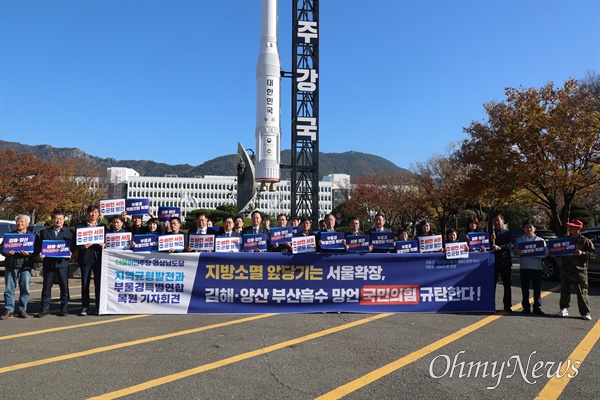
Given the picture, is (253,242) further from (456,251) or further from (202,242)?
(456,251)

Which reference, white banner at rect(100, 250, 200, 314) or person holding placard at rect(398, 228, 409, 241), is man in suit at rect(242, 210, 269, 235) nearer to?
white banner at rect(100, 250, 200, 314)

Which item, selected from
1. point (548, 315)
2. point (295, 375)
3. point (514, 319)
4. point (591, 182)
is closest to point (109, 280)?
point (295, 375)

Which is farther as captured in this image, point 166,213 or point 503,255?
point 166,213

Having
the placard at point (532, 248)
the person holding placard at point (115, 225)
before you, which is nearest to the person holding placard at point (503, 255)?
the placard at point (532, 248)

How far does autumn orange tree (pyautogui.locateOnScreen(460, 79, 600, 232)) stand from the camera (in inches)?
763

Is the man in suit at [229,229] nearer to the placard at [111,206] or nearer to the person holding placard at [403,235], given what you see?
Result: the placard at [111,206]

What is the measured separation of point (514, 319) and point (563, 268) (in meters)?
1.34

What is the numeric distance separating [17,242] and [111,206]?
2069mm

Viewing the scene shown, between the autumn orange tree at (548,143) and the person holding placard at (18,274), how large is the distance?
19.2 m

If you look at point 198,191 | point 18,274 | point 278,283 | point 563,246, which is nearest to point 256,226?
point 278,283

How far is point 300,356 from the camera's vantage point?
213 inches

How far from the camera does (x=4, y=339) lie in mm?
6102

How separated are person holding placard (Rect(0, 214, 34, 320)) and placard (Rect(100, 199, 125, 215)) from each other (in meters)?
1.61

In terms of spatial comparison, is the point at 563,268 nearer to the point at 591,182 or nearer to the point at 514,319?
the point at 514,319
